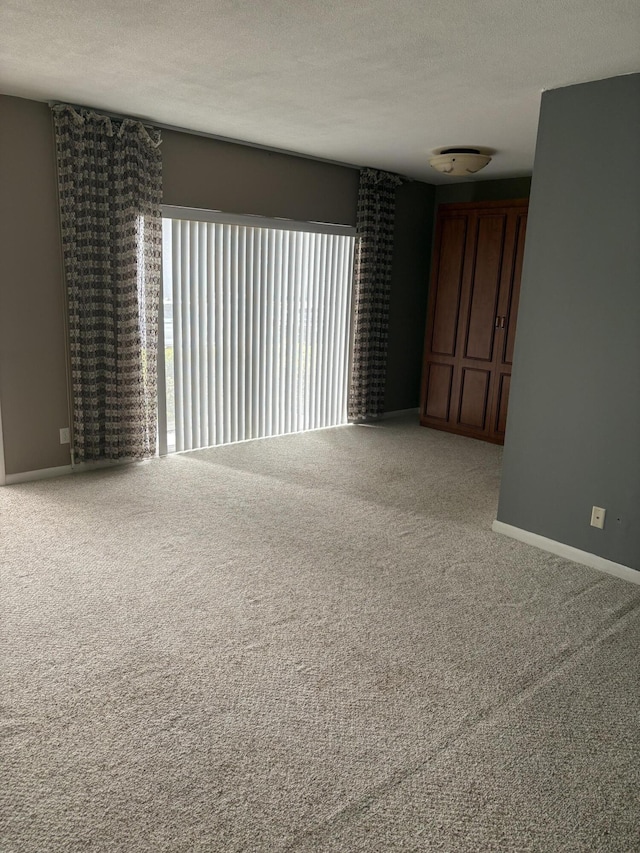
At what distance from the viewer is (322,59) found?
10.1 ft

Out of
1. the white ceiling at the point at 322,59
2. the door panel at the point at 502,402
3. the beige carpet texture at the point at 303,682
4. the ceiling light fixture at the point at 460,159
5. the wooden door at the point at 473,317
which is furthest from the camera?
the door panel at the point at 502,402

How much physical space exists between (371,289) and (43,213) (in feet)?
10.2

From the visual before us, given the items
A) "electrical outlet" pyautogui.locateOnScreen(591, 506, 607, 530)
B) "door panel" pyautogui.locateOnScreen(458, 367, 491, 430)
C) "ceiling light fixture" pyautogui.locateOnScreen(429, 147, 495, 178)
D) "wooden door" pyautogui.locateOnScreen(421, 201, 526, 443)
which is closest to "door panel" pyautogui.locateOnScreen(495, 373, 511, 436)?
"wooden door" pyautogui.locateOnScreen(421, 201, 526, 443)

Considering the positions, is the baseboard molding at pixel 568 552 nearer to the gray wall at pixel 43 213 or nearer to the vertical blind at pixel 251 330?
the vertical blind at pixel 251 330

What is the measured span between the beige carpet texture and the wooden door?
7.65ft

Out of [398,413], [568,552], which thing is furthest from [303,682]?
[398,413]

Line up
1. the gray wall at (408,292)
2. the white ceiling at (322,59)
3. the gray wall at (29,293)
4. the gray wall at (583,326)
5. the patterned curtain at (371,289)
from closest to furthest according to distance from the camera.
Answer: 1. the white ceiling at (322,59)
2. the gray wall at (583,326)
3. the gray wall at (29,293)
4. the patterned curtain at (371,289)
5. the gray wall at (408,292)

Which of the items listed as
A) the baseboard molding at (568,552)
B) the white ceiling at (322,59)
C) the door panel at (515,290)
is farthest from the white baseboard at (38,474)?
the door panel at (515,290)

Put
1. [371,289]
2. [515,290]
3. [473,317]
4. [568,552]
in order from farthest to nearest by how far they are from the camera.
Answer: [371,289], [473,317], [515,290], [568,552]

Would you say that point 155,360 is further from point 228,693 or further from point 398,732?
point 398,732

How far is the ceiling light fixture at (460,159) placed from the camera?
16.5ft

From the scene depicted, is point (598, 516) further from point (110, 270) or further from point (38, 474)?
point (38, 474)

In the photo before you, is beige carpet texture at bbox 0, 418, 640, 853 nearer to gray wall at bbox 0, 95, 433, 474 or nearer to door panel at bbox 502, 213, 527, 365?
gray wall at bbox 0, 95, 433, 474

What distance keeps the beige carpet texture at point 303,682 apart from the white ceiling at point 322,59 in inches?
97.5
